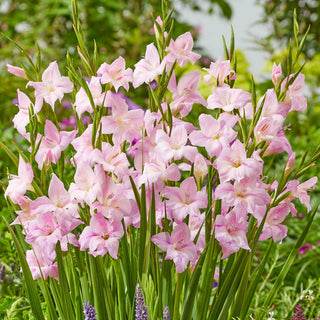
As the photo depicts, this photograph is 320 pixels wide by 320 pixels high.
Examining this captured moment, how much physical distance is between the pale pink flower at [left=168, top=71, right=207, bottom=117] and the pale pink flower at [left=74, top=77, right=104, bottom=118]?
143 mm

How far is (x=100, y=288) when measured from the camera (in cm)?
127

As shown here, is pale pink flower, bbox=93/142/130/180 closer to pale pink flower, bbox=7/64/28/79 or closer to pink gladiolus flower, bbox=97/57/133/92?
pink gladiolus flower, bbox=97/57/133/92

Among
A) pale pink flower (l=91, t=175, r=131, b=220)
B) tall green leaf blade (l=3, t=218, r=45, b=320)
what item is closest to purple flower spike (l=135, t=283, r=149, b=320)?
pale pink flower (l=91, t=175, r=131, b=220)

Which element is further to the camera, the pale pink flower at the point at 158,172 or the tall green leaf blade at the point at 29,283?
the tall green leaf blade at the point at 29,283

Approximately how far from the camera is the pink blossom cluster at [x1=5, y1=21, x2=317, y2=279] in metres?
1.13

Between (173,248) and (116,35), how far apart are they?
197 inches

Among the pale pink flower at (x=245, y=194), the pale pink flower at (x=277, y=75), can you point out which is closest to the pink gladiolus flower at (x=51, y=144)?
the pale pink flower at (x=245, y=194)

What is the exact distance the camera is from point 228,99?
118 cm

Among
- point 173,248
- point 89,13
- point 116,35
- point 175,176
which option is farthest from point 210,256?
point 116,35

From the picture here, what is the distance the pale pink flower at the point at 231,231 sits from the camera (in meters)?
1.17

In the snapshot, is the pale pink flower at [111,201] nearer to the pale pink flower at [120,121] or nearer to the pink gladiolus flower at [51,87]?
the pale pink flower at [120,121]

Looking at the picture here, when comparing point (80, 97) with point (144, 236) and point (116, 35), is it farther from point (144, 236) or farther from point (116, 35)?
point (116, 35)

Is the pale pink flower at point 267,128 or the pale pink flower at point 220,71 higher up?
the pale pink flower at point 220,71

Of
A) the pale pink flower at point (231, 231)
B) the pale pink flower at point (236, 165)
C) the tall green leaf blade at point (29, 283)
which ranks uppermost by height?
the pale pink flower at point (236, 165)
